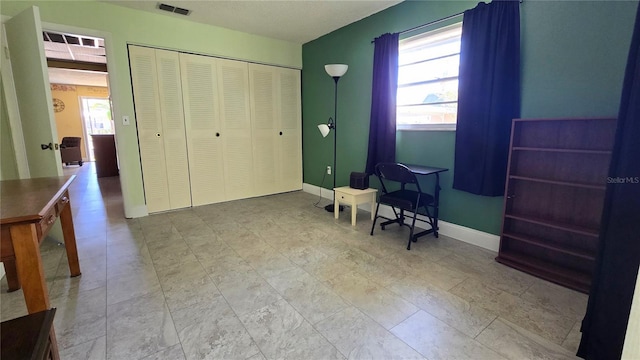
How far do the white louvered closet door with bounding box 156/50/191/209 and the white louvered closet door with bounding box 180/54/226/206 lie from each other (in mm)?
74

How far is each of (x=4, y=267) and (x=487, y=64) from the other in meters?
4.01

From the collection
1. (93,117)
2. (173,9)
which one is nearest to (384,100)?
(173,9)

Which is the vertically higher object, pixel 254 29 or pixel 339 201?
pixel 254 29

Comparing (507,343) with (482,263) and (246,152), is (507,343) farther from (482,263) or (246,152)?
(246,152)

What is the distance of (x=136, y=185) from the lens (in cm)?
359

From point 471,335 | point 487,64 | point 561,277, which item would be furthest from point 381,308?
point 487,64

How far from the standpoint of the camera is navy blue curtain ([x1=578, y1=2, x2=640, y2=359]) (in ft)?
3.78

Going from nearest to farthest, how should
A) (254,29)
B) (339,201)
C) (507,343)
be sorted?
1. (507,343)
2. (339,201)
3. (254,29)

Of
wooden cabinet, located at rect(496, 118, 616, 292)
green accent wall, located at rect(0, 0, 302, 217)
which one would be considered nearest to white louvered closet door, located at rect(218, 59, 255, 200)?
green accent wall, located at rect(0, 0, 302, 217)

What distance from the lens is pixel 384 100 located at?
3236mm

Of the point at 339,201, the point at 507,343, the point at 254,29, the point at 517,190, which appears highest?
the point at 254,29

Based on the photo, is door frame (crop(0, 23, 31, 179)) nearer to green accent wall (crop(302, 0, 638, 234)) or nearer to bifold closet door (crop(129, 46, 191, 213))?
bifold closet door (crop(129, 46, 191, 213))

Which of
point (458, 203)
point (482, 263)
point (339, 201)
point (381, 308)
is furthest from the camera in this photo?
point (339, 201)

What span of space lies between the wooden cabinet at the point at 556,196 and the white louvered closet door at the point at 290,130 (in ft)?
10.7
